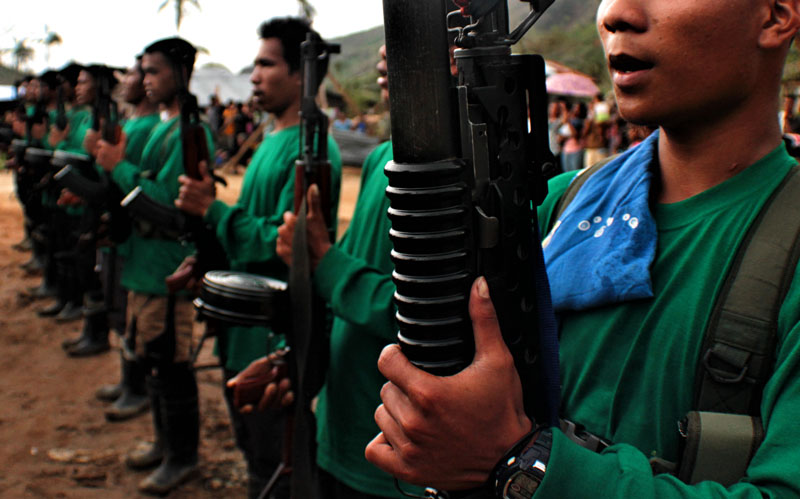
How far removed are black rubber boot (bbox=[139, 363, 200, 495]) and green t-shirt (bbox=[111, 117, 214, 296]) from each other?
0.54 meters

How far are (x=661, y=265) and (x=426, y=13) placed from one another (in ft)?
2.02

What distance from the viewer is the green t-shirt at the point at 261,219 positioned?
3.02 m

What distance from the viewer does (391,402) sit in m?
0.99

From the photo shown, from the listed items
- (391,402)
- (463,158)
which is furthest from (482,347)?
(463,158)

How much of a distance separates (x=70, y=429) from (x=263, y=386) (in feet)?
9.82

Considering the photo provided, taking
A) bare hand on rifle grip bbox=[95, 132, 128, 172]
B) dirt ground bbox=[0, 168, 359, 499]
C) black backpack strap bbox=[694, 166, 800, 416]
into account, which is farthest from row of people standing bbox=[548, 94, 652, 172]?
black backpack strap bbox=[694, 166, 800, 416]

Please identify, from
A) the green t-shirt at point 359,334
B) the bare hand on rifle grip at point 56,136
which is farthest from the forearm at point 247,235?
the bare hand on rifle grip at point 56,136

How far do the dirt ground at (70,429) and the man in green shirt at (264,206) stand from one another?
3.21 feet

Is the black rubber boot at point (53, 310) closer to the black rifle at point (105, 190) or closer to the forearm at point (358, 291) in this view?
the black rifle at point (105, 190)

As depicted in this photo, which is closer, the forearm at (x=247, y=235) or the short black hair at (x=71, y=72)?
the forearm at (x=247, y=235)

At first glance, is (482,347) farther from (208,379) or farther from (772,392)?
(208,379)

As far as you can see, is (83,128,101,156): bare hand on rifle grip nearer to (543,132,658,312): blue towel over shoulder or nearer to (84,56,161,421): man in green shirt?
(84,56,161,421): man in green shirt

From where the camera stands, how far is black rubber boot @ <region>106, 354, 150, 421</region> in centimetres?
493

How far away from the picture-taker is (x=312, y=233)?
2355mm
